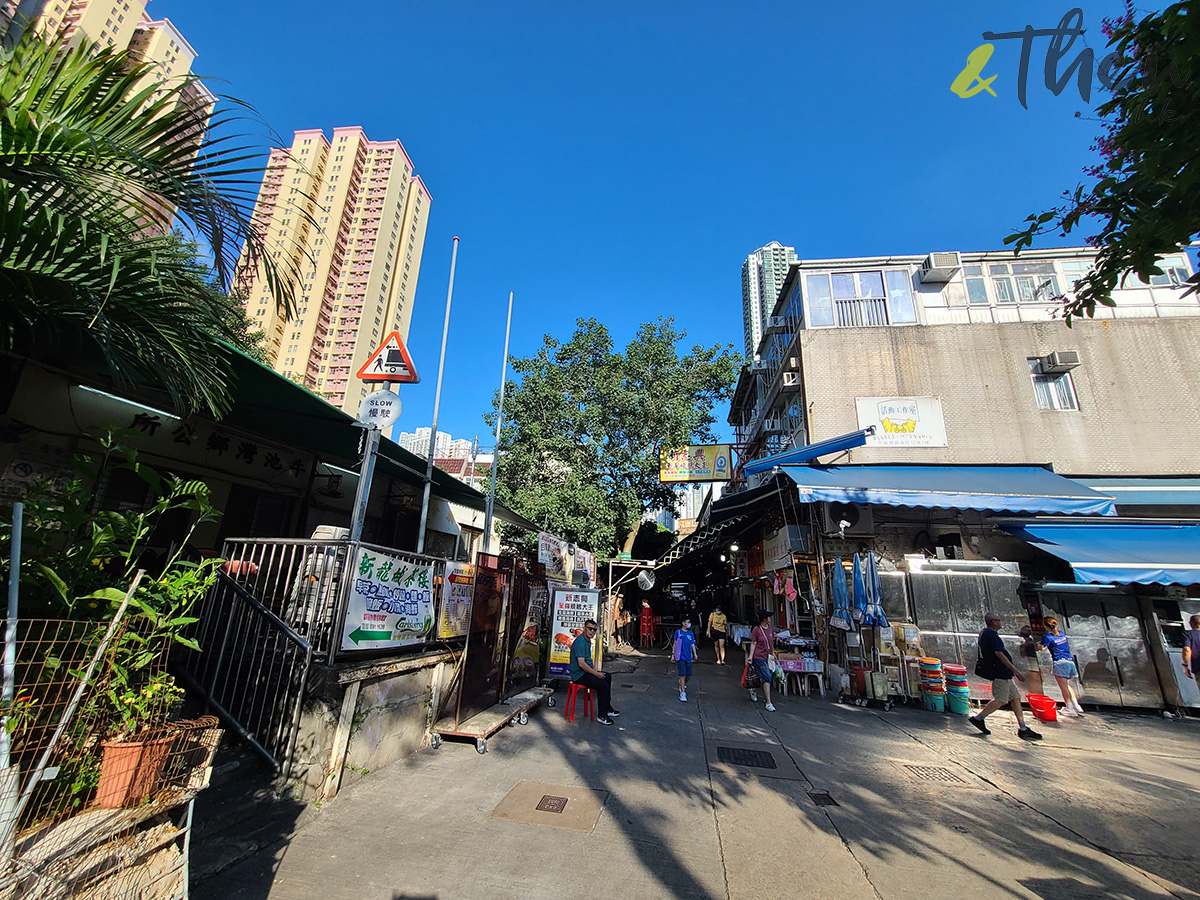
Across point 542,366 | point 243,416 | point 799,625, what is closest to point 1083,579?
point 799,625

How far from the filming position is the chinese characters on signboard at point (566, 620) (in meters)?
10.8

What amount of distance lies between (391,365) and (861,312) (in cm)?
1476

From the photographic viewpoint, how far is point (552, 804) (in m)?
4.96

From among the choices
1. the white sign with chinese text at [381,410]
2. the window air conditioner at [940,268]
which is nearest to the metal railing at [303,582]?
the white sign with chinese text at [381,410]

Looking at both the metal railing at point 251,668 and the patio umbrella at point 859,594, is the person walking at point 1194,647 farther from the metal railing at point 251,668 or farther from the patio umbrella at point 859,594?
the metal railing at point 251,668

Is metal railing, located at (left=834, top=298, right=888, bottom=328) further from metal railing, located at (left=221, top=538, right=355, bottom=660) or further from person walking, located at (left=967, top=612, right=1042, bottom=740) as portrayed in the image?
metal railing, located at (left=221, top=538, right=355, bottom=660)

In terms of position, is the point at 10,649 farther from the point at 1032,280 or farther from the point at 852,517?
the point at 1032,280

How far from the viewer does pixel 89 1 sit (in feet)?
112

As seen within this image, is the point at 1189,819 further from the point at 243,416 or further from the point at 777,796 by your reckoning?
the point at 243,416

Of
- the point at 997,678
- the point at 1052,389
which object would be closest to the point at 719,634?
the point at 997,678

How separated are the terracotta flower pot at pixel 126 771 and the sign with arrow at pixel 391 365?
491 cm

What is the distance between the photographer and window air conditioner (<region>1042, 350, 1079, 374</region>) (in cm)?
1430

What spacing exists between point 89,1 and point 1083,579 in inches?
2360

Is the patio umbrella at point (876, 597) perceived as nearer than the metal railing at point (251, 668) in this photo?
No
